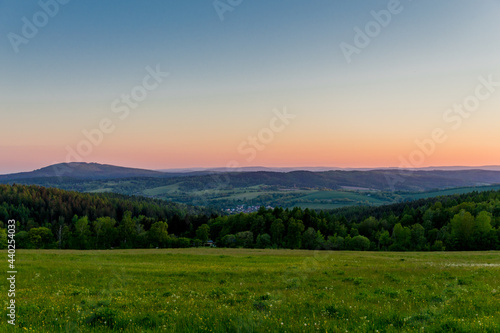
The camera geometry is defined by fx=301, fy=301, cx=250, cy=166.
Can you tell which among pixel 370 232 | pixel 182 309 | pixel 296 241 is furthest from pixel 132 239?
pixel 182 309

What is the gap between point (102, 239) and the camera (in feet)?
347

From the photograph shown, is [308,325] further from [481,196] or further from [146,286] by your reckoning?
[481,196]

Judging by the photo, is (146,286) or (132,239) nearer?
(146,286)

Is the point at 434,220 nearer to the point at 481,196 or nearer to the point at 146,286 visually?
the point at 481,196

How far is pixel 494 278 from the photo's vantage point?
17781 mm

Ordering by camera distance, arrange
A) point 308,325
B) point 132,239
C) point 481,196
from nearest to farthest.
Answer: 1. point 308,325
2. point 132,239
3. point 481,196

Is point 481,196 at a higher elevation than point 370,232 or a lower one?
higher

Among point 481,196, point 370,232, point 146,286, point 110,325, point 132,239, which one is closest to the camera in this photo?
point 110,325

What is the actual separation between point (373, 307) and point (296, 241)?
281 ft

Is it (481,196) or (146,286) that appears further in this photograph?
(481,196)

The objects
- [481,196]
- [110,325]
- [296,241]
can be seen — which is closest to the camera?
[110,325]

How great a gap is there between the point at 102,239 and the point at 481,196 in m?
155

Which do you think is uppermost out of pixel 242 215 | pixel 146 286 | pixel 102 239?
pixel 146 286

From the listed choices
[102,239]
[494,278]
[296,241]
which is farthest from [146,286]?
[102,239]
